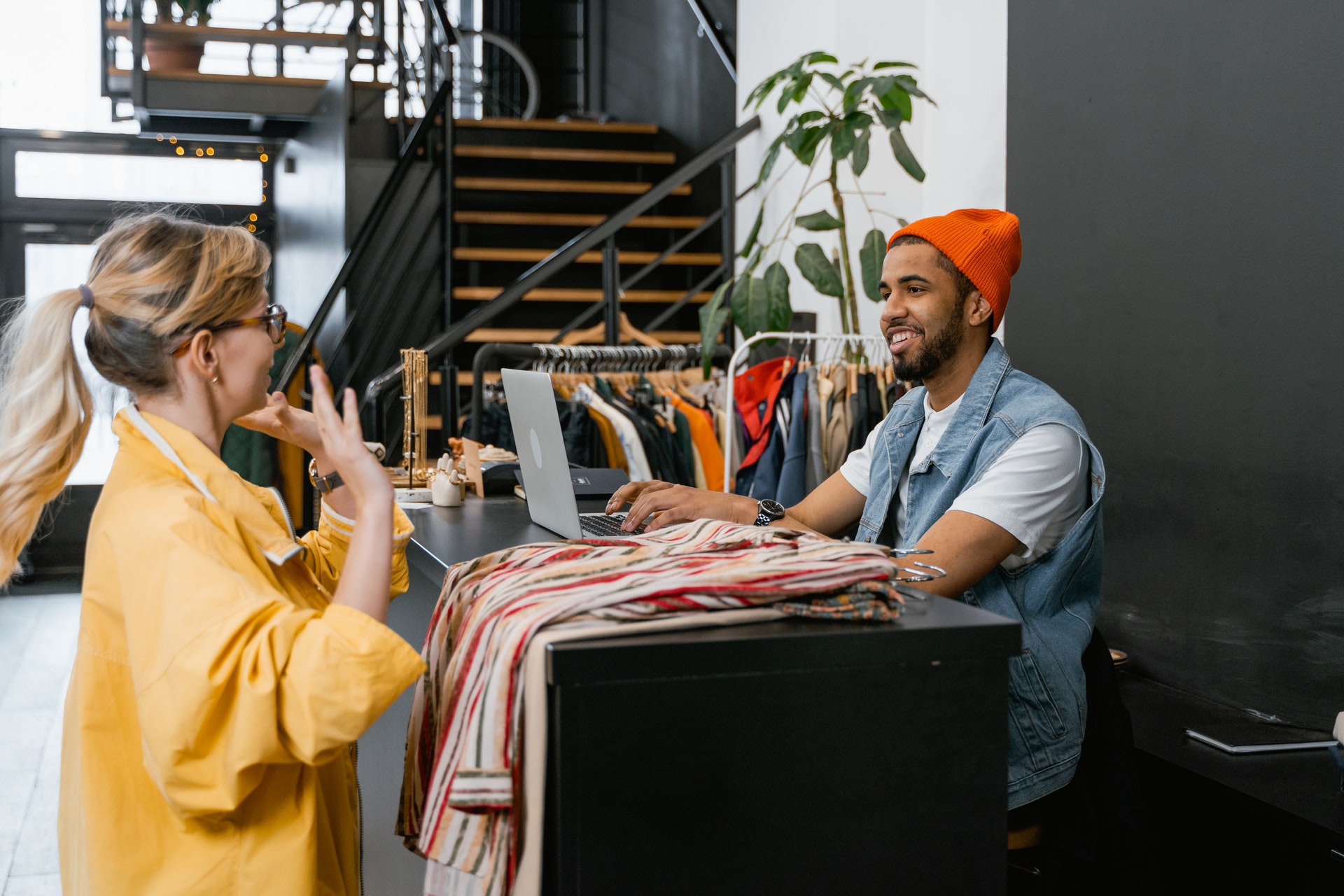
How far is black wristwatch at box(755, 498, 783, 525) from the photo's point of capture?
206 cm

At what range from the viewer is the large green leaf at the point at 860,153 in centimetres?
385

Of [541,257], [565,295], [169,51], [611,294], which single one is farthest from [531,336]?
[169,51]

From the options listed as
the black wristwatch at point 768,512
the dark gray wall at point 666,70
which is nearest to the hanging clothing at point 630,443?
the black wristwatch at point 768,512

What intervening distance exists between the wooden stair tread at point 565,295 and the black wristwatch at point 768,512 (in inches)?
155

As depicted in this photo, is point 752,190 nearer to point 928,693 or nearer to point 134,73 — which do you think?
point 134,73

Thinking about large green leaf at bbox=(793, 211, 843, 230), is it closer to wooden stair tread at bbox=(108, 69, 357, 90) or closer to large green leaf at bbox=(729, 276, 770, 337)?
large green leaf at bbox=(729, 276, 770, 337)

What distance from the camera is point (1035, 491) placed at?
1.75 m

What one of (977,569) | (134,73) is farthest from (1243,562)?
(134,73)

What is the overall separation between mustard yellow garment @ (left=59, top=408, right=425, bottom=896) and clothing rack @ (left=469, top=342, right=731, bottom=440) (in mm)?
2652

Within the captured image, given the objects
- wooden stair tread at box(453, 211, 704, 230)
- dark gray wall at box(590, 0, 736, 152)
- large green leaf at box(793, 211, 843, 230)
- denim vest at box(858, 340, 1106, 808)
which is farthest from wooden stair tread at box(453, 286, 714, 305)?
denim vest at box(858, 340, 1106, 808)

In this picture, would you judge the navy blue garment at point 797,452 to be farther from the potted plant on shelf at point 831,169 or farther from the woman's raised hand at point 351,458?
the woman's raised hand at point 351,458

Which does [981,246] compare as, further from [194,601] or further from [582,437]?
[582,437]

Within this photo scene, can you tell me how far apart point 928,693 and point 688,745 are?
0.80ft

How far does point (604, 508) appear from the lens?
238cm
